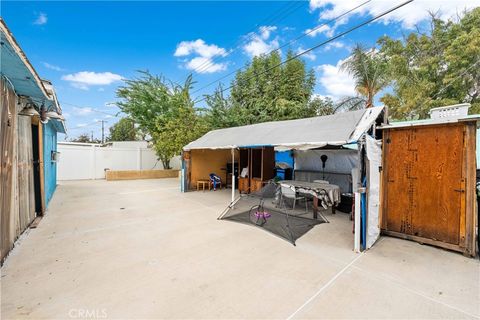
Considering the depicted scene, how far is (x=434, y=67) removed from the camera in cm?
1031

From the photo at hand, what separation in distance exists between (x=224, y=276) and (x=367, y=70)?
13291 millimetres

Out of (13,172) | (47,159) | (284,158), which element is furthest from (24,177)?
(284,158)

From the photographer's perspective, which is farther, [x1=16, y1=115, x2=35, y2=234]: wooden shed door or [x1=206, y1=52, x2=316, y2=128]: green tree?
[x1=206, y1=52, x2=316, y2=128]: green tree

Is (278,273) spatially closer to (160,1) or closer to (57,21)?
(160,1)

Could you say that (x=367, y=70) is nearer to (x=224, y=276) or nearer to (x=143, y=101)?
(x=224, y=276)

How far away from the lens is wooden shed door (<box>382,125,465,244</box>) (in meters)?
3.58

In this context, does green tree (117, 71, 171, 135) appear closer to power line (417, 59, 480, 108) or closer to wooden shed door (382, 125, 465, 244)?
wooden shed door (382, 125, 465, 244)

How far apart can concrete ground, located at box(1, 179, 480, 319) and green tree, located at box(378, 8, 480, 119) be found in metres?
9.64

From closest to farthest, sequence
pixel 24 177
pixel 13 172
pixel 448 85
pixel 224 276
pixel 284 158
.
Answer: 1. pixel 224 276
2. pixel 13 172
3. pixel 24 177
4. pixel 284 158
5. pixel 448 85

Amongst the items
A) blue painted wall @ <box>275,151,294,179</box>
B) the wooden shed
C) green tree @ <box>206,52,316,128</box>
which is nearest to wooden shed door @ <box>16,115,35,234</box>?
the wooden shed

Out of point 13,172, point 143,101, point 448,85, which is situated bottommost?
point 13,172

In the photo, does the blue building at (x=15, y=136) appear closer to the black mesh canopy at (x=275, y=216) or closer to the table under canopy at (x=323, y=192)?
the black mesh canopy at (x=275, y=216)

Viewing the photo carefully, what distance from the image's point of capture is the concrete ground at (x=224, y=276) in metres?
2.20

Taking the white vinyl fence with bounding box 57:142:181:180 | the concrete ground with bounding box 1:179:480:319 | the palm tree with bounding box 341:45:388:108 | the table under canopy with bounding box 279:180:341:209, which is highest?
the palm tree with bounding box 341:45:388:108
